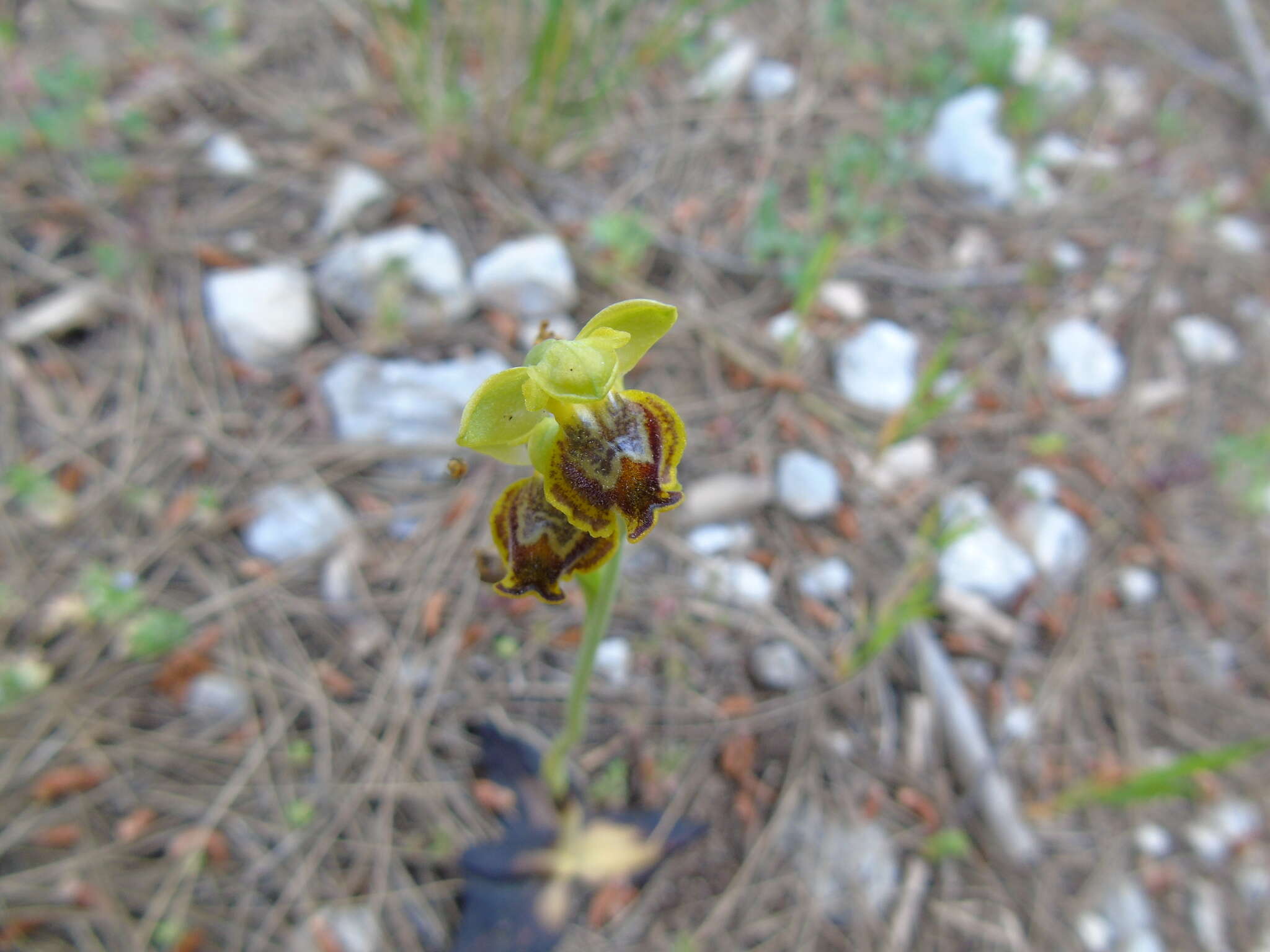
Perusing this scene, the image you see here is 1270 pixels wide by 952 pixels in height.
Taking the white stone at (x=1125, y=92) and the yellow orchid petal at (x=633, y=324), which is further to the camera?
the white stone at (x=1125, y=92)

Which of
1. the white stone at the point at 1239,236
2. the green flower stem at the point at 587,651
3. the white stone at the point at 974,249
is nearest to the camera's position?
the green flower stem at the point at 587,651

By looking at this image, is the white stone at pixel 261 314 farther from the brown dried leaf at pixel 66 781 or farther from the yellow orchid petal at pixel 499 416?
the yellow orchid petal at pixel 499 416

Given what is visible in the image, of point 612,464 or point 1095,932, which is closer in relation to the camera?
point 612,464

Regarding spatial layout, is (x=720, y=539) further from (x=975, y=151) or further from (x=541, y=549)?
(x=975, y=151)

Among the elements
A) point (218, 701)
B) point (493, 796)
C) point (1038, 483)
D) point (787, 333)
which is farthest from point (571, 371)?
point (1038, 483)

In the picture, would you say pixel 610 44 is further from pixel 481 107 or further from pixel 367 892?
pixel 367 892

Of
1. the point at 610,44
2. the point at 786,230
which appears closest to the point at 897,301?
the point at 786,230

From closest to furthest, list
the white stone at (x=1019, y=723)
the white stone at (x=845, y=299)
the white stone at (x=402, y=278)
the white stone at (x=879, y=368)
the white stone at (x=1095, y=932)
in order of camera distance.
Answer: the white stone at (x=1095, y=932)
the white stone at (x=1019, y=723)
the white stone at (x=402, y=278)
the white stone at (x=879, y=368)
the white stone at (x=845, y=299)

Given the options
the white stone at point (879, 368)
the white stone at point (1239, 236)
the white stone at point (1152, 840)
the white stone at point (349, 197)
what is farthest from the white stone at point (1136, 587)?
the white stone at point (349, 197)
